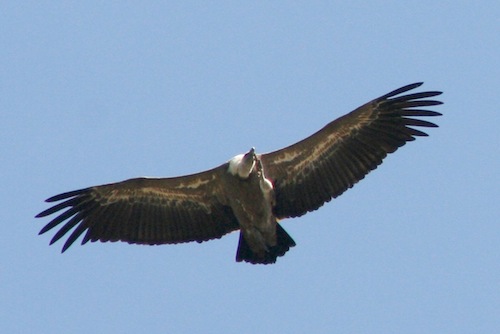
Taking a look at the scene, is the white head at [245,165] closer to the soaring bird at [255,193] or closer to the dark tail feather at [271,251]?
the soaring bird at [255,193]

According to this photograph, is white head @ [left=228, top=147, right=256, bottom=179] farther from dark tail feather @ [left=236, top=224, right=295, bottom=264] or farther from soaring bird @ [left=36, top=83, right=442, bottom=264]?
dark tail feather @ [left=236, top=224, right=295, bottom=264]

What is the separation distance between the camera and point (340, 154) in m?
22.7

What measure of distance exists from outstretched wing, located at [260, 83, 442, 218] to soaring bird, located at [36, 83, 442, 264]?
15mm

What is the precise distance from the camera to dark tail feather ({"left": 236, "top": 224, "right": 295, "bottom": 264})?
22.4 metres

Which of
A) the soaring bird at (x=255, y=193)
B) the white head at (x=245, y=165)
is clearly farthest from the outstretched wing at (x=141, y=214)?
the white head at (x=245, y=165)

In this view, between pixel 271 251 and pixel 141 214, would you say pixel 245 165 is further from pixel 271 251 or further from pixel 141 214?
pixel 141 214

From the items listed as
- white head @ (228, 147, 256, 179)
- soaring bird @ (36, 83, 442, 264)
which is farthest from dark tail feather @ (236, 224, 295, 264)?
white head @ (228, 147, 256, 179)

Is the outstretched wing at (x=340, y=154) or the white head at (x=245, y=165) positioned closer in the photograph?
the white head at (x=245, y=165)

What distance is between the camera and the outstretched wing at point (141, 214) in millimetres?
22969

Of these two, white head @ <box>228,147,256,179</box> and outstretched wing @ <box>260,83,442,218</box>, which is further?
outstretched wing @ <box>260,83,442,218</box>

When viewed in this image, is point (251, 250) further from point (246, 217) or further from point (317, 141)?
point (317, 141)

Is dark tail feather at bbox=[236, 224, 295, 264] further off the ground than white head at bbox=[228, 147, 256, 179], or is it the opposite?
white head at bbox=[228, 147, 256, 179]

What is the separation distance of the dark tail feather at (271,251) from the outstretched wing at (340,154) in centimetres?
38

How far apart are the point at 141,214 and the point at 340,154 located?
325 cm
